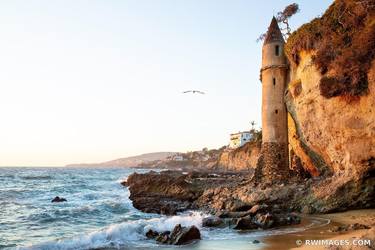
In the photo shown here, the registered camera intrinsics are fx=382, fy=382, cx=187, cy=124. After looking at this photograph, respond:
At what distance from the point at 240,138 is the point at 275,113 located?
3387 inches

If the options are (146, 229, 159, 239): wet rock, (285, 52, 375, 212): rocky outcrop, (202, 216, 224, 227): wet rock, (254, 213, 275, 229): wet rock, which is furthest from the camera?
(285, 52, 375, 212): rocky outcrop

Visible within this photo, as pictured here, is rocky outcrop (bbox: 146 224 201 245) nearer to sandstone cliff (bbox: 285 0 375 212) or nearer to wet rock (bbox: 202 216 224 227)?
wet rock (bbox: 202 216 224 227)

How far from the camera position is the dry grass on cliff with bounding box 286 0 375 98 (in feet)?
48.0

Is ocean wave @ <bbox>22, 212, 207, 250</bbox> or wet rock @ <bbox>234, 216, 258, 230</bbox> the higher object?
wet rock @ <bbox>234, 216, 258, 230</bbox>

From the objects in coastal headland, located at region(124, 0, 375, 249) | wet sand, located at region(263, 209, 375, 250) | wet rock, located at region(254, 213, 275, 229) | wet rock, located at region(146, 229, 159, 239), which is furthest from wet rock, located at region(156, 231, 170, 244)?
wet rock, located at region(254, 213, 275, 229)

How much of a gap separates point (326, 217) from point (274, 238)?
4.13m

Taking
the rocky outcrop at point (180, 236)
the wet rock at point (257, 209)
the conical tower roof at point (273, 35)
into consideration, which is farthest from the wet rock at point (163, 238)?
the conical tower roof at point (273, 35)

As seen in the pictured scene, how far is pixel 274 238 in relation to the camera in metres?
11.3

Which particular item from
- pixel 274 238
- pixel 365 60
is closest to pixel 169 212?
pixel 274 238

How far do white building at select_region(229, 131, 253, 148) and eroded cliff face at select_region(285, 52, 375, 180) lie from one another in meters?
82.9

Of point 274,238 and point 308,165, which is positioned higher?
point 308,165

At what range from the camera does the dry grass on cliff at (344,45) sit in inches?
576

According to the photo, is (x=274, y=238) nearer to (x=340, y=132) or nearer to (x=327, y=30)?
(x=340, y=132)

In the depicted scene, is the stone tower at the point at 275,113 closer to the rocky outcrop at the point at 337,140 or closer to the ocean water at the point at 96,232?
the rocky outcrop at the point at 337,140
